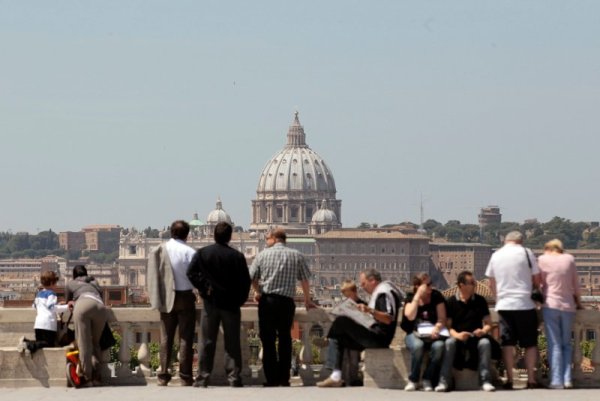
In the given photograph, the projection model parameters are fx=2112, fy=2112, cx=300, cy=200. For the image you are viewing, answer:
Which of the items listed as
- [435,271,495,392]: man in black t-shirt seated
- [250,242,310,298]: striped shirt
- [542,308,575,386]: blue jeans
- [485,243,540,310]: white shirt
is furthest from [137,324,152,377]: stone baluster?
[542,308,575,386]: blue jeans

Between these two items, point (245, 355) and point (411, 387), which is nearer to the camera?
point (411, 387)

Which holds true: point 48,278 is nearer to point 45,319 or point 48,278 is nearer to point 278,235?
point 45,319

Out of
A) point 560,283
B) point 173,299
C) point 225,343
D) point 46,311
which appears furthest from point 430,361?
point 46,311

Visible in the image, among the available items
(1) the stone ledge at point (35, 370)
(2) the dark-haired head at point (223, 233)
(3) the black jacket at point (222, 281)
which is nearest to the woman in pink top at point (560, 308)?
(3) the black jacket at point (222, 281)

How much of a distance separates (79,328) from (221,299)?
983 millimetres

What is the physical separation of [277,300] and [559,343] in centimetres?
193

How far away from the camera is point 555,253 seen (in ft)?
47.2

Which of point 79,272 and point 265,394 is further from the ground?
point 79,272

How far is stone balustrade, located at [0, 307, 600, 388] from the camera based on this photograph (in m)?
14.1

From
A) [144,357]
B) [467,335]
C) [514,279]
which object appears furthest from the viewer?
[144,357]

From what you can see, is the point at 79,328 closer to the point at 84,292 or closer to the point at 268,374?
the point at 84,292

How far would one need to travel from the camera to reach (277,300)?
1438 centimetres

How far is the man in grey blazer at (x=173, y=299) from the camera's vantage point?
14453mm

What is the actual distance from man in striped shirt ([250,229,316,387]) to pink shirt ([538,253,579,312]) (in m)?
1.63
